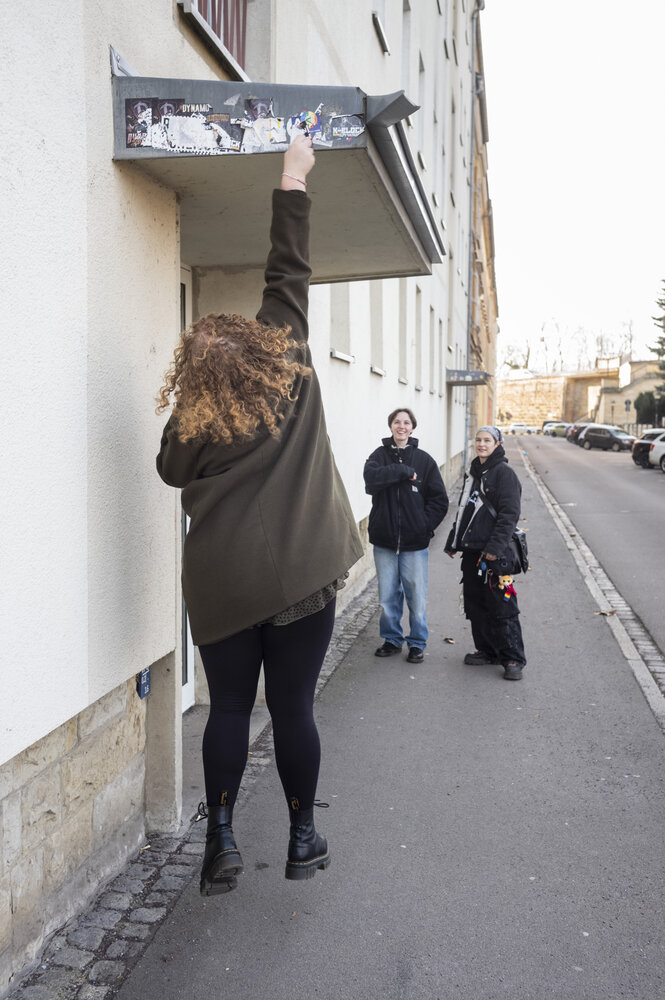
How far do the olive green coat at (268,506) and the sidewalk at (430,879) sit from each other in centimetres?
111

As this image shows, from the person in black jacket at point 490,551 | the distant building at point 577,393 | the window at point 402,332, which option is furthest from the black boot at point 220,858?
the distant building at point 577,393

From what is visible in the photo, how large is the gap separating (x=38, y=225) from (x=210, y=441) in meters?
0.82

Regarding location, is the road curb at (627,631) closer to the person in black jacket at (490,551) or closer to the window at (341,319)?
the person in black jacket at (490,551)

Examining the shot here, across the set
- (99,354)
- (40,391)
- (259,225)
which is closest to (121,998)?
(40,391)

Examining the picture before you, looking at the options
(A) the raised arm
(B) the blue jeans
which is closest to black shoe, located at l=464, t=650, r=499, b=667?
(B) the blue jeans

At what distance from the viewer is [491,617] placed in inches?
251

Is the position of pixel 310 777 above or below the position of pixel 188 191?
below

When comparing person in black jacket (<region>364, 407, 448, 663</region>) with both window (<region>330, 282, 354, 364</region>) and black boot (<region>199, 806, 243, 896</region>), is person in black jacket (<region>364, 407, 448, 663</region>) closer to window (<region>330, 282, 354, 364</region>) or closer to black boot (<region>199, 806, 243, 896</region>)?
window (<region>330, 282, 354, 364</region>)

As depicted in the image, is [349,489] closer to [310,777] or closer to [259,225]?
[259,225]

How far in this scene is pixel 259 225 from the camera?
13.9ft

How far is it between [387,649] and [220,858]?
4.14m

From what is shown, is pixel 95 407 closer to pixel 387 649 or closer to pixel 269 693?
pixel 269 693

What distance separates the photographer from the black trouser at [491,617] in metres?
6.26

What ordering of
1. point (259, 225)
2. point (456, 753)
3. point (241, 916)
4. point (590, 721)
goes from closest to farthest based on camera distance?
point (241, 916) → point (259, 225) → point (456, 753) → point (590, 721)
